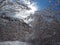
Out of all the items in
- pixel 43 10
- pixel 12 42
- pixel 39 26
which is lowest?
pixel 12 42

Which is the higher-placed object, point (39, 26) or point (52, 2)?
point (52, 2)

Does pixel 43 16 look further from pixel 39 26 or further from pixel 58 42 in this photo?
pixel 58 42

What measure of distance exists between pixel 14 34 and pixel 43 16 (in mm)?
780

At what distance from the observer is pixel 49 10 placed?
13.7 feet

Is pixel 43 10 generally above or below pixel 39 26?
above

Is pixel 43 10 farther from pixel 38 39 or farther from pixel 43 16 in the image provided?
pixel 38 39

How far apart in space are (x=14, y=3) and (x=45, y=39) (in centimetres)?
113

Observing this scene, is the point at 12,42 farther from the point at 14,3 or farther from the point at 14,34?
the point at 14,3

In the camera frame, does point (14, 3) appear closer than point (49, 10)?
No

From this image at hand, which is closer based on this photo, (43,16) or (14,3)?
(43,16)

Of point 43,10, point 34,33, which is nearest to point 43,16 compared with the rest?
point 43,10

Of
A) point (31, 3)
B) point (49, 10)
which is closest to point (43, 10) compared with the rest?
point (49, 10)

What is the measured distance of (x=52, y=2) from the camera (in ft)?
13.8

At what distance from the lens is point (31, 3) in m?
4.45
